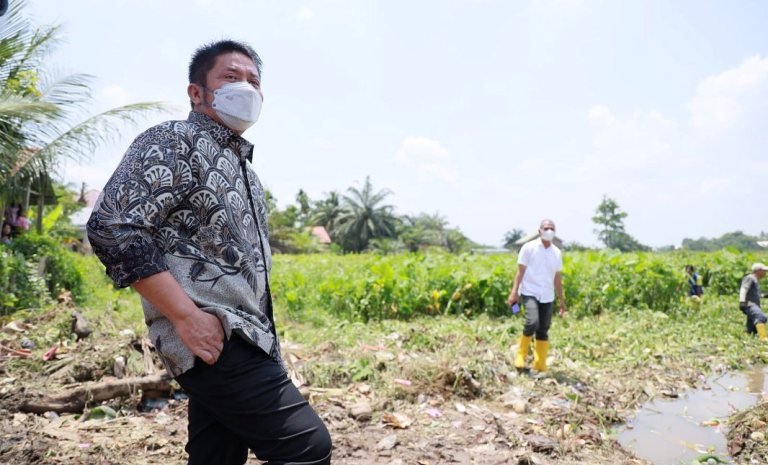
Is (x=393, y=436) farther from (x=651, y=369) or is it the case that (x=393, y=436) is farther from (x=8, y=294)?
(x=8, y=294)

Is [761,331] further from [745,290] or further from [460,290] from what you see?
[460,290]

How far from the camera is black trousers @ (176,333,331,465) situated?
1524 millimetres

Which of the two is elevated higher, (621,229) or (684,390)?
(621,229)

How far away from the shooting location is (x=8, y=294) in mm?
8586

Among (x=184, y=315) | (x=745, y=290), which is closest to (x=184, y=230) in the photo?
(x=184, y=315)

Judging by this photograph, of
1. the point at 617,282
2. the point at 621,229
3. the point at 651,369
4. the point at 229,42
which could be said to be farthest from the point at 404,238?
the point at 229,42

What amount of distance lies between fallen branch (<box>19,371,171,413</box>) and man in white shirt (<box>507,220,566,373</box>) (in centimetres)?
382

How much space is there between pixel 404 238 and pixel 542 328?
44.5m

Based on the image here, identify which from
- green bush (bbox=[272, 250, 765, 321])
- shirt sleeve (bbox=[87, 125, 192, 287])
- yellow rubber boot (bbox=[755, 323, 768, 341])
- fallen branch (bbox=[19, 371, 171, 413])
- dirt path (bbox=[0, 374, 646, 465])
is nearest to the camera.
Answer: shirt sleeve (bbox=[87, 125, 192, 287])

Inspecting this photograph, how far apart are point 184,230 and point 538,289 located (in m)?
5.05

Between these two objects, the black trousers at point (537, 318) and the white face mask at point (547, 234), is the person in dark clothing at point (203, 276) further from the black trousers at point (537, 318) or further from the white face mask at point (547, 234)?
the white face mask at point (547, 234)

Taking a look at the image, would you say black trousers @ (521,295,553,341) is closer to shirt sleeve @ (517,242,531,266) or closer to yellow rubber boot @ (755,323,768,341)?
shirt sleeve @ (517,242,531,266)

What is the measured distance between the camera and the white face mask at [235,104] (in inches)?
70.8

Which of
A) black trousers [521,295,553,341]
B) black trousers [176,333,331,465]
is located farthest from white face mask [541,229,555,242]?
black trousers [176,333,331,465]
